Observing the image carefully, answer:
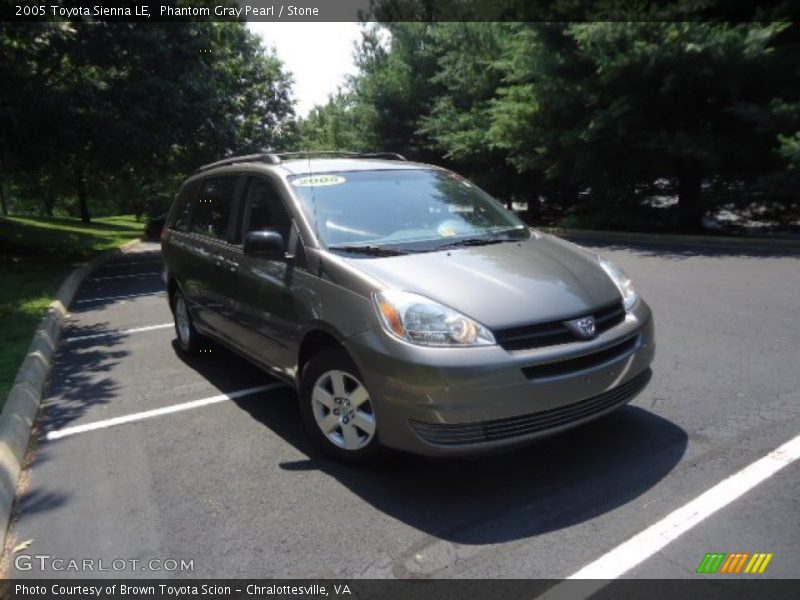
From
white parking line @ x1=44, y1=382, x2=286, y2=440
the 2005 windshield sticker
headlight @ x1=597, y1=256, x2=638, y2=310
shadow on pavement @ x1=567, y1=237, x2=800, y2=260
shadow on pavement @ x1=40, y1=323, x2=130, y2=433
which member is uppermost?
the 2005 windshield sticker

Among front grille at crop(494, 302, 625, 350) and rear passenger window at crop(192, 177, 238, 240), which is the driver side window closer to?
rear passenger window at crop(192, 177, 238, 240)

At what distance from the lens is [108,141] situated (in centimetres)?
1347

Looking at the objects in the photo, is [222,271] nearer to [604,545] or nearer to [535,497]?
[535,497]

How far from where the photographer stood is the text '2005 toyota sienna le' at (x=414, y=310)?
3006mm

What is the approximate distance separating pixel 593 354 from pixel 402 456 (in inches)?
47.9

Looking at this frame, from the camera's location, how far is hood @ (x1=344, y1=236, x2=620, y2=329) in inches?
123

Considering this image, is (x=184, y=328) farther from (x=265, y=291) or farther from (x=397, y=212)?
(x=397, y=212)

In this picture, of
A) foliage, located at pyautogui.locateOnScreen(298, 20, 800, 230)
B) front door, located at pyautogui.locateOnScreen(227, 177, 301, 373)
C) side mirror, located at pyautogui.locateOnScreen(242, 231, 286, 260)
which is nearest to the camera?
side mirror, located at pyautogui.locateOnScreen(242, 231, 286, 260)

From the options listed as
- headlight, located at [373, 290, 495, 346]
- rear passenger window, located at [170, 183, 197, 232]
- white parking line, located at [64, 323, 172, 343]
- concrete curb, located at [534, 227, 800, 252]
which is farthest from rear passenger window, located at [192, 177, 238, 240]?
concrete curb, located at [534, 227, 800, 252]

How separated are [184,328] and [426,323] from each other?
378cm

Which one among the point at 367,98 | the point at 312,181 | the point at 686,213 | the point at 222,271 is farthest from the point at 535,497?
the point at 367,98

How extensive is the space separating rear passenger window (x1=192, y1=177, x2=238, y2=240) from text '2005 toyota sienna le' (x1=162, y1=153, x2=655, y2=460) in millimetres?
66

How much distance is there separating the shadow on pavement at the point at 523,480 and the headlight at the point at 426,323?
2.62 feet

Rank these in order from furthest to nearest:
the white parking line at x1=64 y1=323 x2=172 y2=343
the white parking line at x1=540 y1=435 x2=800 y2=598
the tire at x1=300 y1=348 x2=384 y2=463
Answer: the white parking line at x1=64 y1=323 x2=172 y2=343
the tire at x1=300 y1=348 x2=384 y2=463
the white parking line at x1=540 y1=435 x2=800 y2=598
